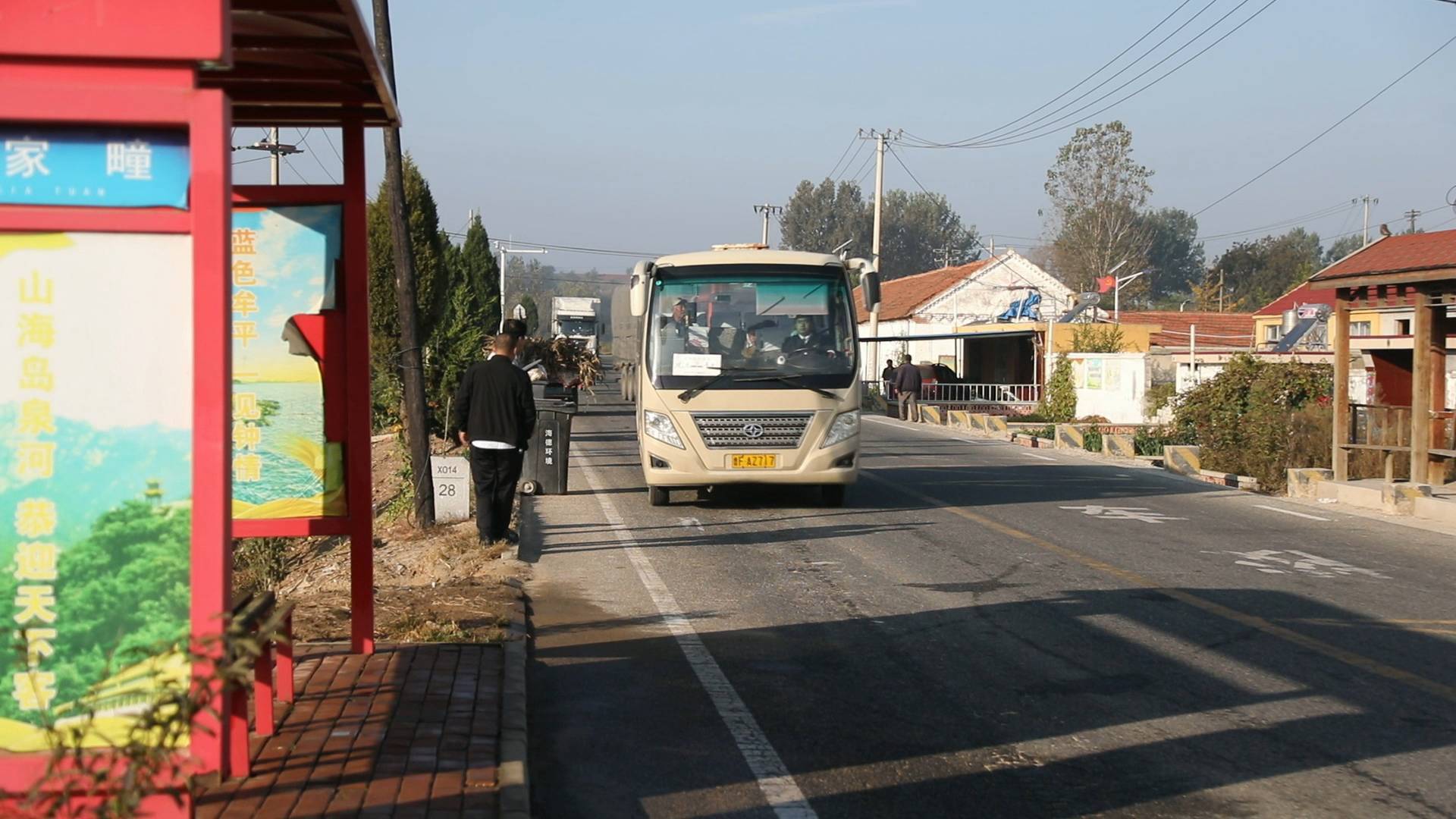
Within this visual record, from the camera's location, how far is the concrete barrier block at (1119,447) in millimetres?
26156

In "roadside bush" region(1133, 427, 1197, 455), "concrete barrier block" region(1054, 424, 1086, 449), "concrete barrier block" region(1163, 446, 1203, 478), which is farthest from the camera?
"concrete barrier block" region(1054, 424, 1086, 449)

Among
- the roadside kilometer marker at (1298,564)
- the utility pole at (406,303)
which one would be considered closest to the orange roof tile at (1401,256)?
the roadside kilometer marker at (1298,564)

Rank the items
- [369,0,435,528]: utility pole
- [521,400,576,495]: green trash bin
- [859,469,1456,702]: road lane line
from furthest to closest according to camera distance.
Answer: [521,400,576,495]: green trash bin, [369,0,435,528]: utility pole, [859,469,1456,702]: road lane line

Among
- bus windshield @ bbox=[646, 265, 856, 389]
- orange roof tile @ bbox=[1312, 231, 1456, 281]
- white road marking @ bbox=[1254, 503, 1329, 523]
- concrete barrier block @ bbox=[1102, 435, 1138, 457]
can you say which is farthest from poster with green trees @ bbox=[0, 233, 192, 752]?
concrete barrier block @ bbox=[1102, 435, 1138, 457]

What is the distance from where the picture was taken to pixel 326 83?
6.81 m

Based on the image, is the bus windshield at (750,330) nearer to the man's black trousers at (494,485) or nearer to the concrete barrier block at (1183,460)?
the man's black trousers at (494,485)

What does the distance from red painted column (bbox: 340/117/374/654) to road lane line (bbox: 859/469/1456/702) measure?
5658 mm

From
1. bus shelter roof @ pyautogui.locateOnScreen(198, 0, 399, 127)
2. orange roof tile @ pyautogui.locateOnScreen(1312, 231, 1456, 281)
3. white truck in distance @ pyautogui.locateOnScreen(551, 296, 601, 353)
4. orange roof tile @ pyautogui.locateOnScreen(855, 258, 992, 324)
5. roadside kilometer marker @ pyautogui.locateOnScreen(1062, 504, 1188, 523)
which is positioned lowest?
roadside kilometer marker @ pyautogui.locateOnScreen(1062, 504, 1188, 523)

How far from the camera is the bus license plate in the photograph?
1516 centimetres

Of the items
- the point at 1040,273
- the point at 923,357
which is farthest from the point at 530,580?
the point at 1040,273

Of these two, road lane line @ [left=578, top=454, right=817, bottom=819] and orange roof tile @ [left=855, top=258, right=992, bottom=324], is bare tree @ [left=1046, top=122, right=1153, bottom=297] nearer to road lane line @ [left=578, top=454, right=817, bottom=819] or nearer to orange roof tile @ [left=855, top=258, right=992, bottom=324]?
orange roof tile @ [left=855, top=258, right=992, bottom=324]

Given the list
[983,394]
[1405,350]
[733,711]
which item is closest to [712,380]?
[733,711]

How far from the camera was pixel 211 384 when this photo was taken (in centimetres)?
417

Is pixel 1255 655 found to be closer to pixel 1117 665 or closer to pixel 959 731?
pixel 1117 665
